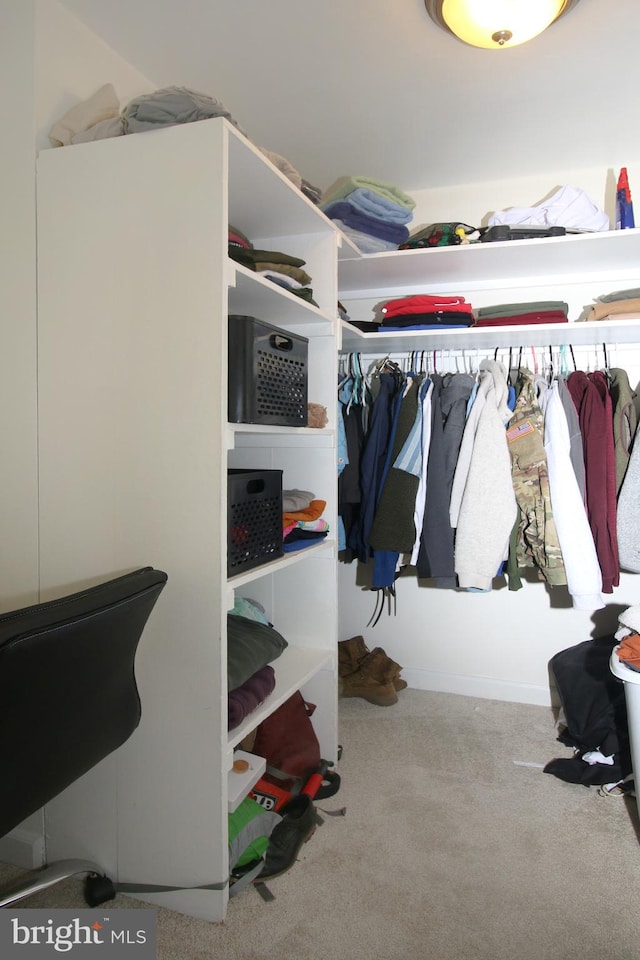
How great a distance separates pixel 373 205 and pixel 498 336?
714mm

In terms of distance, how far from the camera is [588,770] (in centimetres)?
215

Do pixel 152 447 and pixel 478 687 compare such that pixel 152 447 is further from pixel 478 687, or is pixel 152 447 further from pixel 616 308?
pixel 478 687

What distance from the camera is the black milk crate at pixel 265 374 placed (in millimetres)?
1533

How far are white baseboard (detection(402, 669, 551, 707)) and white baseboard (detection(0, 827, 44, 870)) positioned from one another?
5.83ft

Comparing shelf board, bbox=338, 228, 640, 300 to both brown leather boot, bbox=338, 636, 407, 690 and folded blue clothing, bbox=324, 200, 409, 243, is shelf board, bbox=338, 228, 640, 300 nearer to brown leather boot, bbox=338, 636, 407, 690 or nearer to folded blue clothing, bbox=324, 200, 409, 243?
folded blue clothing, bbox=324, 200, 409, 243

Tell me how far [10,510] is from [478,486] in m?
1.58

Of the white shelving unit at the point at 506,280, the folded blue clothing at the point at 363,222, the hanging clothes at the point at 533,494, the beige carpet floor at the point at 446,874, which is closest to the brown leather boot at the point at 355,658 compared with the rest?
the beige carpet floor at the point at 446,874

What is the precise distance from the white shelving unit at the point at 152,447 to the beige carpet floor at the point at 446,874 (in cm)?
18

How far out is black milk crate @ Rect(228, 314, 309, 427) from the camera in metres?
1.53

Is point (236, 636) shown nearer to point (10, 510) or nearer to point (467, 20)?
point (10, 510)

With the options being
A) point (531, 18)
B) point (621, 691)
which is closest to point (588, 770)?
point (621, 691)

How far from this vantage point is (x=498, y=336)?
250cm

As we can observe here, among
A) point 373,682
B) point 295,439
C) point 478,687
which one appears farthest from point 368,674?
point 295,439

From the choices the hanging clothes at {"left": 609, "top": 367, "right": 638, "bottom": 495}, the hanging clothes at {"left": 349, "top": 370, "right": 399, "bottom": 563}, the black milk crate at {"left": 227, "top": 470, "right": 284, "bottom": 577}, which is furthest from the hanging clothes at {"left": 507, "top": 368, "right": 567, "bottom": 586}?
the black milk crate at {"left": 227, "top": 470, "right": 284, "bottom": 577}
